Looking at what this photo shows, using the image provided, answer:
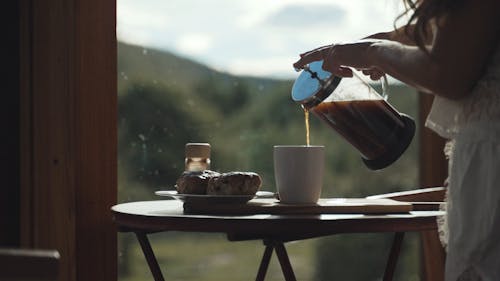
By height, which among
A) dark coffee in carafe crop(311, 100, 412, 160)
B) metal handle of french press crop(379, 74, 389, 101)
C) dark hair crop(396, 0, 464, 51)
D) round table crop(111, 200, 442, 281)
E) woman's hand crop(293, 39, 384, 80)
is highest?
dark hair crop(396, 0, 464, 51)

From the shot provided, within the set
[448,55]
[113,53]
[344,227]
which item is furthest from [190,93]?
[448,55]

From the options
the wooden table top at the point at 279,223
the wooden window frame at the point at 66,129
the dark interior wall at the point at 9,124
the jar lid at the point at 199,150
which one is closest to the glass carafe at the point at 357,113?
the wooden table top at the point at 279,223

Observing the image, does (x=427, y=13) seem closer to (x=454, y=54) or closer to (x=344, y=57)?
(x=454, y=54)

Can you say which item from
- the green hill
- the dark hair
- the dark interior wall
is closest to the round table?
the dark hair

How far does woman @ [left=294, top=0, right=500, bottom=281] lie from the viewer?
4.52 ft

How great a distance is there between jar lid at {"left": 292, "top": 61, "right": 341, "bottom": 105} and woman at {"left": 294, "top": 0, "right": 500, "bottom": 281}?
0.91 feet

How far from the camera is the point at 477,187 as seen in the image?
1.43 meters

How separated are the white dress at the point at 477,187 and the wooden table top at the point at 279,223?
0.19 meters

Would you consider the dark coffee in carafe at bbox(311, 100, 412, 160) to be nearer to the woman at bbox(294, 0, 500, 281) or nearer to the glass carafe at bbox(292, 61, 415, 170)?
the glass carafe at bbox(292, 61, 415, 170)

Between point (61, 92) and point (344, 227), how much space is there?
0.89 metres

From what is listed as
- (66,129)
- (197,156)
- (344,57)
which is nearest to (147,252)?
(197,156)

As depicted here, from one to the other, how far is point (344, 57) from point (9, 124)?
0.91m

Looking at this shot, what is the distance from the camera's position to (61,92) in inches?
83.7

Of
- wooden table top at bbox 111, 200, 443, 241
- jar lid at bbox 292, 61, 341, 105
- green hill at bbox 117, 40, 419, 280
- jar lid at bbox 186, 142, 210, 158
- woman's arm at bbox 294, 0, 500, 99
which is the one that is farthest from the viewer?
green hill at bbox 117, 40, 419, 280
